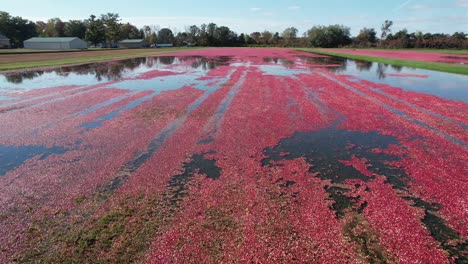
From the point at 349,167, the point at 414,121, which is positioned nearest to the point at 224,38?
the point at 414,121

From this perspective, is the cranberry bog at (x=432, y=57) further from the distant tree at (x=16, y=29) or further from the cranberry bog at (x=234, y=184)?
the distant tree at (x=16, y=29)

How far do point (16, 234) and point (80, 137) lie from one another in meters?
5.85

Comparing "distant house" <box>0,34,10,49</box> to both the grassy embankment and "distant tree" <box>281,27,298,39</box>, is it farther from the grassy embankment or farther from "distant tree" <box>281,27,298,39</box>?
"distant tree" <box>281,27,298,39</box>

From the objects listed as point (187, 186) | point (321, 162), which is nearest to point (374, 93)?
point (321, 162)

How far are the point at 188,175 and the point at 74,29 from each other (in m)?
150

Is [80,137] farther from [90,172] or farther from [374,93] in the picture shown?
[374,93]

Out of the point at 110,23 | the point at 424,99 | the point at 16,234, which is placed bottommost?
the point at 16,234

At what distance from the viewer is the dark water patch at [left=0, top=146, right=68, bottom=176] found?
27.1ft

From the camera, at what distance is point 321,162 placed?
333 inches

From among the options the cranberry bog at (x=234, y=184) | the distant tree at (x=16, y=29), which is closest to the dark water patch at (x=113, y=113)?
the cranberry bog at (x=234, y=184)

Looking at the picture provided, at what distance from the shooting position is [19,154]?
9.06 metres

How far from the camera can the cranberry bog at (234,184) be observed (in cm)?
492

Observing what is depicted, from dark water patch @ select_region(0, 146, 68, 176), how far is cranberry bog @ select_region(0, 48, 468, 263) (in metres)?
0.06

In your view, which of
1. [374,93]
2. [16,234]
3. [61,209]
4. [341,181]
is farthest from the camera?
[374,93]
